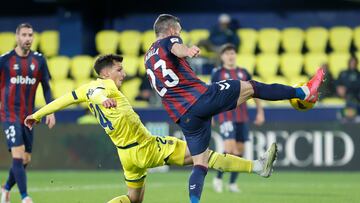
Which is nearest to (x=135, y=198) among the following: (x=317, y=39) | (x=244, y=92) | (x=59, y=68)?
(x=244, y=92)

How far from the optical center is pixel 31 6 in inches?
951

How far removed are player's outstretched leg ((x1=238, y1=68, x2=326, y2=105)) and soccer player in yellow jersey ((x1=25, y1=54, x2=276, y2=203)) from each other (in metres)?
0.53

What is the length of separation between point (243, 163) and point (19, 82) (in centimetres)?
341

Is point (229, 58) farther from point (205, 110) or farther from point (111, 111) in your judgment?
point (111, 111)

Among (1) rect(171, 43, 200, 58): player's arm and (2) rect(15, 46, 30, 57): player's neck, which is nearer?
(1) rect(171, 43, 200, 58): player's arm

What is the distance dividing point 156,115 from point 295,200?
7.06m

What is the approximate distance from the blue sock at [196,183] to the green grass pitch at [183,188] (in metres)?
2.72

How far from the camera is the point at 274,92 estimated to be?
343 inches

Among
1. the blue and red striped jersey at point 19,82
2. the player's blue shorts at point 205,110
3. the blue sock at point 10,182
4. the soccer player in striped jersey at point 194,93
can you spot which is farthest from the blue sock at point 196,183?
the blue sock at point 10,182

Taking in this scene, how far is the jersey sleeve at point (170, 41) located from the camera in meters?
8.59

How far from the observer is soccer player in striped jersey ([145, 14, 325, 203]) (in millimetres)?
8703

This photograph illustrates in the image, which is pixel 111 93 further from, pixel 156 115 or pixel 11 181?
pixel 156 115

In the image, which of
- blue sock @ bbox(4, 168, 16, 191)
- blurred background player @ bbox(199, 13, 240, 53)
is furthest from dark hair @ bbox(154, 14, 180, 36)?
blurred background player @ bbox(199, 13, 240, 53)

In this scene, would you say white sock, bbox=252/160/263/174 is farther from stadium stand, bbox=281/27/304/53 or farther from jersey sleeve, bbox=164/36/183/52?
stadium stand, bbox=281/27/304/53
